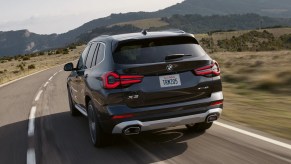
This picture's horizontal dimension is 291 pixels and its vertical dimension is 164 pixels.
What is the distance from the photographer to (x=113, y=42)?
253 inches

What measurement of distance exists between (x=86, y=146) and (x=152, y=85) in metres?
1.83

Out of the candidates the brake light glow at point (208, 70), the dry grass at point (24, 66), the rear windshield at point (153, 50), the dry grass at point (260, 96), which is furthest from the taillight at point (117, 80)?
the dry grass at point (24, 66)

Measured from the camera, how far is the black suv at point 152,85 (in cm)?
587

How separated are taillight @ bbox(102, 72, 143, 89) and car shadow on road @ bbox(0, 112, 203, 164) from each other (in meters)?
1.03

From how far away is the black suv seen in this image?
19.3 feet

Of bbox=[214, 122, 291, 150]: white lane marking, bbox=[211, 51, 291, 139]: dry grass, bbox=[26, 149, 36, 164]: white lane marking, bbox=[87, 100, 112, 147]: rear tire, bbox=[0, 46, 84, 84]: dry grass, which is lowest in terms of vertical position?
bbox=[0, 46, 84, 84]: dry grass

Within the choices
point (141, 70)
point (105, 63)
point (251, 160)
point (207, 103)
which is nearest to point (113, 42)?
point (105, 63)

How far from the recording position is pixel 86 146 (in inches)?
277

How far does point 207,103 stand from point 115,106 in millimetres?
1295

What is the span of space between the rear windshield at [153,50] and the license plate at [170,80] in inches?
10.2

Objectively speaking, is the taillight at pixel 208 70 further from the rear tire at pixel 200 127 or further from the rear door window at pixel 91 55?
the rear door window at pixel 91 55

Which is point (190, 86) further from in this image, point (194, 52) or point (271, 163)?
point (271, 163)

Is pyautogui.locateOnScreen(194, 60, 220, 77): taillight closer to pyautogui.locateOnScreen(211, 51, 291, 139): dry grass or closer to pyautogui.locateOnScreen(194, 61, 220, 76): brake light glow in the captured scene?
pyautogui.locateOnScreen(194, 61, 220, 76): brake light glow

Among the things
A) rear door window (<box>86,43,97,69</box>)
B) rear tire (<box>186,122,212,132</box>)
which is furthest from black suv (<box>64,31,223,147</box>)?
rear tire (<box>186,122,212,132</box>)
